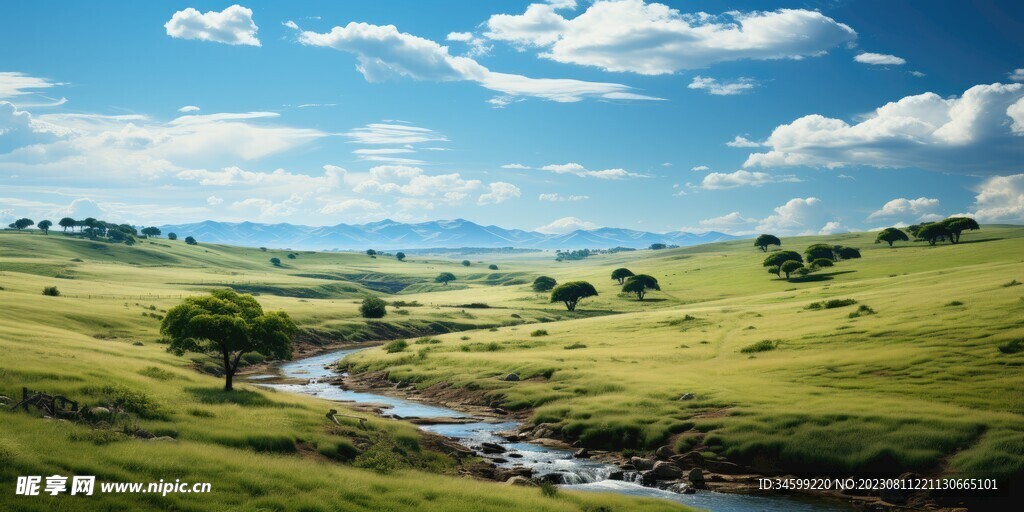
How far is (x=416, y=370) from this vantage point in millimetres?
83188

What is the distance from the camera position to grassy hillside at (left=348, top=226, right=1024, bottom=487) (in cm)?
4122

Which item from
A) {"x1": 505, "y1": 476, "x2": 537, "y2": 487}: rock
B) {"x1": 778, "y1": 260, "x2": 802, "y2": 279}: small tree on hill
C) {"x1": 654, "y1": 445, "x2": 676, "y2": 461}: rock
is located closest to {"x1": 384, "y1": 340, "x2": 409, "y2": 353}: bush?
{"x1": 654, "y1": 445, "x2": 676, "y2": 461}: rock

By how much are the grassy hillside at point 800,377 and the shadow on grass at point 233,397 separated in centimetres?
2270

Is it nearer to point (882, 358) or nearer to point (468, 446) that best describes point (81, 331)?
point (468, 446)

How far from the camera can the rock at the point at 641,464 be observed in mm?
43094

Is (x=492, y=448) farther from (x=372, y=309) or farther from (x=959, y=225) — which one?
(x=959, y=225)

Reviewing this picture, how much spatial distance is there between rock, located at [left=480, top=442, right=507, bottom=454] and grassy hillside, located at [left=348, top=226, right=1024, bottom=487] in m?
6.71

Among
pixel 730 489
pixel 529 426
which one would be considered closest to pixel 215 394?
pixel 529 426

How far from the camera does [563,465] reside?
44094 millimetres

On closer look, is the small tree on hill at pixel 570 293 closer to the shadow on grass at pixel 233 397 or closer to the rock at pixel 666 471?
the shadow on grass at pixel 233 397

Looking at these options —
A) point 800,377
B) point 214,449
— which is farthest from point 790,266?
point 214,449

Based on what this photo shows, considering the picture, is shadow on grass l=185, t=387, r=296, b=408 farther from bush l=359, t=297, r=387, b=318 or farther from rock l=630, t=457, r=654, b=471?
bush l=359, t=297, r=387, b=318

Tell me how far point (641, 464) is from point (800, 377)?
23587 mm

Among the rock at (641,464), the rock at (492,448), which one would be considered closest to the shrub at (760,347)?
the rock at (641,464)
